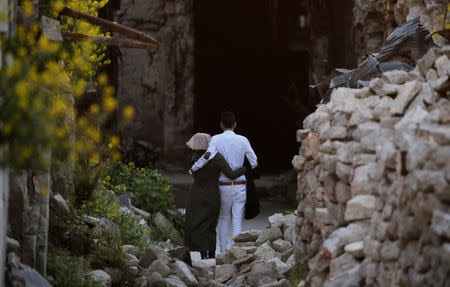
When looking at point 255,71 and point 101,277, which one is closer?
point 101,277

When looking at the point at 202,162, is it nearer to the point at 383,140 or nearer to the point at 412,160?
the point at 383,140

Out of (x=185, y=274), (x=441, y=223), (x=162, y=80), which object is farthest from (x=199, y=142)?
(x=162, y=80)

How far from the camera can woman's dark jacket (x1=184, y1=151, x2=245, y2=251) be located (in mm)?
7387

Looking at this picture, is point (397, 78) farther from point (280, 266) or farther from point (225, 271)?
point (225, 271)

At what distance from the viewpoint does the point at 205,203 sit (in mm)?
7477

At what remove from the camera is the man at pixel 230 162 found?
24.3 feet

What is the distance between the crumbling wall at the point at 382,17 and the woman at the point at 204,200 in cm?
276

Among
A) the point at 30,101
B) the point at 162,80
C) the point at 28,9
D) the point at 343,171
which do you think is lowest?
the point at 343,171

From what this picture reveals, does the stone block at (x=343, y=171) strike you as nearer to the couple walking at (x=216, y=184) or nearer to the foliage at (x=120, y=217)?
the couple walking at (x=216, y=184)

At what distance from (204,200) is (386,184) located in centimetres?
392

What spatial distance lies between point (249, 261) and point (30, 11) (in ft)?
11.1

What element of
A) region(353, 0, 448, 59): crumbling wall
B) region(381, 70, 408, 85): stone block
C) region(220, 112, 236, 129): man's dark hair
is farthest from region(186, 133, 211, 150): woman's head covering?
region(381, 70, 408, 85): stone block

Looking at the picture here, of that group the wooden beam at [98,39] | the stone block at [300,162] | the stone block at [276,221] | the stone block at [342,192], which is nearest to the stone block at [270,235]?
the stone block at [276,221]

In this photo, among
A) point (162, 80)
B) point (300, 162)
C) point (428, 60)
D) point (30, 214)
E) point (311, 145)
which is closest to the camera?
point (428, 60)
